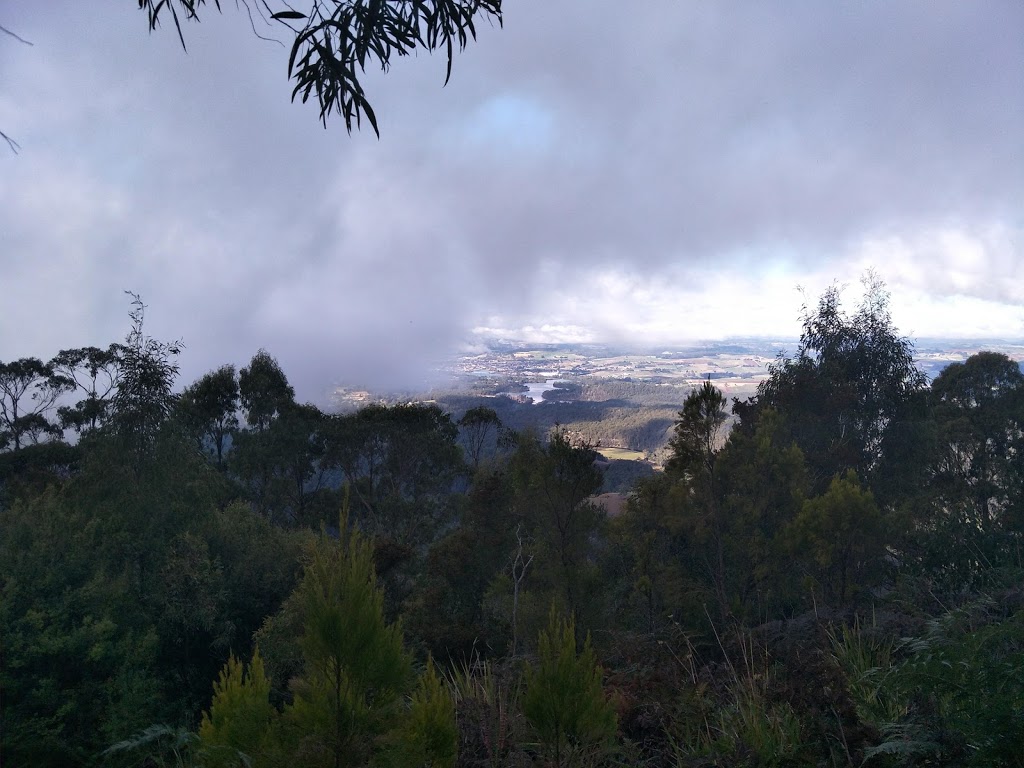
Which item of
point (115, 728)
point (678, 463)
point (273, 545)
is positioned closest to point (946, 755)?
point (678, 463)

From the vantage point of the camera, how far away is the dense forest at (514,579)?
2.21 m

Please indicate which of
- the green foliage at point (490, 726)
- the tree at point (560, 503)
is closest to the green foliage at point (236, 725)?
the green foliage at point (490, 726)

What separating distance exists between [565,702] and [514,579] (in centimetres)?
344

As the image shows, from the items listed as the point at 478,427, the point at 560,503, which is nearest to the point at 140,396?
the point at 560,503

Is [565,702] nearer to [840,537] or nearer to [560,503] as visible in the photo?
[560,503]

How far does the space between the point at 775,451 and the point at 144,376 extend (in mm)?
10505

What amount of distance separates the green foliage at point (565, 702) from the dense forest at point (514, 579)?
11 mm

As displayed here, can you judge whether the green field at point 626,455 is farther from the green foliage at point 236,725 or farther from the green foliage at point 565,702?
the green foliage at point 236,725

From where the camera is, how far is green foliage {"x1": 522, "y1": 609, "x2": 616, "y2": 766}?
229cm

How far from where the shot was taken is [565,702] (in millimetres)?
2291

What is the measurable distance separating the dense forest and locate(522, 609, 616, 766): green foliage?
0.01 metres

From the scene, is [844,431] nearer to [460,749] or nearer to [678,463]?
[678,463]

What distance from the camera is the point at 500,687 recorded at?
3.24m

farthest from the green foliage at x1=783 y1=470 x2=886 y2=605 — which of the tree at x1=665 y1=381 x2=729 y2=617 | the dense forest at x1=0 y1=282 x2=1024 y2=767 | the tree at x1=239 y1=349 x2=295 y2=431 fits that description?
the tree at x1=239 y1=349 x2=295 y2=431
